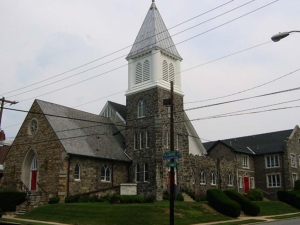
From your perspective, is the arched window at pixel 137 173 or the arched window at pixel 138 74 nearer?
the arched window at pixel 137 173

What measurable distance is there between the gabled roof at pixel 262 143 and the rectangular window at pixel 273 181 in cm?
328

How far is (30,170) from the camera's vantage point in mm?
34531

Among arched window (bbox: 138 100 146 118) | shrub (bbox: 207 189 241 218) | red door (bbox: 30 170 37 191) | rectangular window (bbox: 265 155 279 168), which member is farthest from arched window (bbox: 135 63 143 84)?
rectangular window (bbox: 265 155 279 168)

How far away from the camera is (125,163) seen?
36.4 m

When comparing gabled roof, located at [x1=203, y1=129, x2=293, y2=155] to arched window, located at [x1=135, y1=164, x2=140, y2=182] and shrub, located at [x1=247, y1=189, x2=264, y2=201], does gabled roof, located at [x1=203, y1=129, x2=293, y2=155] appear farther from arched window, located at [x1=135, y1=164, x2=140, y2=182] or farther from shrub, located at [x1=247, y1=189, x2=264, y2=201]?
arched window, located at [x1=135, y1=164, x2=140, y2=182]

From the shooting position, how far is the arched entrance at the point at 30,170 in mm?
33866

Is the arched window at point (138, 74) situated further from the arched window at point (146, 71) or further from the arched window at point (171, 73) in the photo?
the arched window at point (171, 73)

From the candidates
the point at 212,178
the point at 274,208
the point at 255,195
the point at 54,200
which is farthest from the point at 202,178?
the point at 54,200

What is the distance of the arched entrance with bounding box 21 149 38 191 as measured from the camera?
33866mm

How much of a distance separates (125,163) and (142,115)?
5.09m

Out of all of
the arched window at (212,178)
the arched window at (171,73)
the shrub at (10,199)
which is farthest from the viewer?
the arched window at (212,178)

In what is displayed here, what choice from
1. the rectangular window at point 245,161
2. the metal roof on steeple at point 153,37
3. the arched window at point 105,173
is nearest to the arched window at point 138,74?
the metal roof on steeple at point 153,37

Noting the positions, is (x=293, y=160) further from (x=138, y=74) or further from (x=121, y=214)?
(x=121, y=214)

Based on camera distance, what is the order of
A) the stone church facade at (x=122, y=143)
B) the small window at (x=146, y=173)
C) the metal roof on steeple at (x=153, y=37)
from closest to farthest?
the stone church facade at (x=122, y=143) → the small window at (x=146, y=173) → the metal roof on steeple at (x=153, y=37)
